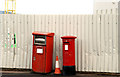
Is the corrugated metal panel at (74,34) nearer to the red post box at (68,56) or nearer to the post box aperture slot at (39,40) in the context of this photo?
the red post box at (68,56)

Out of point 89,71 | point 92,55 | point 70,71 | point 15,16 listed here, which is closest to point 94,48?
point 92,55

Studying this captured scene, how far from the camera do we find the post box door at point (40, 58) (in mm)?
7734

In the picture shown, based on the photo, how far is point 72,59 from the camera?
777cm

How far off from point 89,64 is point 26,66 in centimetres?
321

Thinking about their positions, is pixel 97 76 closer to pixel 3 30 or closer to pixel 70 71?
pixel 70 71

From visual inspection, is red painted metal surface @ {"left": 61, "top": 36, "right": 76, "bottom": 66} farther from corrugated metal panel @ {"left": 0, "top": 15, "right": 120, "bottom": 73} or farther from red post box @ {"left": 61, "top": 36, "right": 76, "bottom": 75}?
corrugated metal panel @ {"left": 0, "top": 15, "right": 120, "bottom": 73}

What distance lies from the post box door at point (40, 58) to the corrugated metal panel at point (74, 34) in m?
1.12

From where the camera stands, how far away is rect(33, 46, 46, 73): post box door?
7.73 meters

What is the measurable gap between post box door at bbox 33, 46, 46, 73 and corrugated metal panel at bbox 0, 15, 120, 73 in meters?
1.12

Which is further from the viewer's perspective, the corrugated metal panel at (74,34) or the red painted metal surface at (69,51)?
the corrugated metal panel at (74,34)

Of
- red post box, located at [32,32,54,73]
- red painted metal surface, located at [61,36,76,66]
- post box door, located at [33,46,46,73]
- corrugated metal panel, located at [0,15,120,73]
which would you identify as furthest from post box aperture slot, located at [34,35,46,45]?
corrugated metal panel, located at [0,15,120,73]

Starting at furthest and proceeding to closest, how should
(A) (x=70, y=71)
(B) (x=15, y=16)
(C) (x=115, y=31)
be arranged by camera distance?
1. (B) (x=15, y=16)
2. (C) (x=115, y=31)
3. (A) (x=70, y=71)

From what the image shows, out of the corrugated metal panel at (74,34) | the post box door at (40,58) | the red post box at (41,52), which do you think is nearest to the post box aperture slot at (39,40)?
the red post box at (41,52)

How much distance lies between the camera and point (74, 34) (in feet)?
28.5
